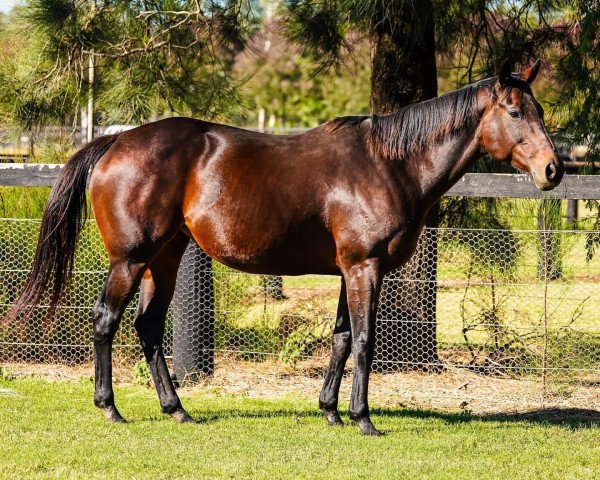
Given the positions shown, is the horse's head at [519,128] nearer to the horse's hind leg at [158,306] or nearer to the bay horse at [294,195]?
the bay horse at [294,195]

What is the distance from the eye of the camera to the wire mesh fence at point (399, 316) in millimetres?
6383

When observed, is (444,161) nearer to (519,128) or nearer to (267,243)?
(519,128)

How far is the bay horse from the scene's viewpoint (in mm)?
4957

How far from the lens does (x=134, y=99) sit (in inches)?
264

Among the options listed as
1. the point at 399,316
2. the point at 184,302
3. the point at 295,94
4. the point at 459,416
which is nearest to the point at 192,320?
the point at 184,302

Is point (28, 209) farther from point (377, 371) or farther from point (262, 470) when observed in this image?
point (262, 470)

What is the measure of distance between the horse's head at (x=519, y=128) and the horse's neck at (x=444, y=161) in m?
0.11

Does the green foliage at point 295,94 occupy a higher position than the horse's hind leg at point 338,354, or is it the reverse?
the green foliage at point 295,94

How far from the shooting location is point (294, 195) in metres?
5.12

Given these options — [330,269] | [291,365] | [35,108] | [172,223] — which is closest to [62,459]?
[172,223]

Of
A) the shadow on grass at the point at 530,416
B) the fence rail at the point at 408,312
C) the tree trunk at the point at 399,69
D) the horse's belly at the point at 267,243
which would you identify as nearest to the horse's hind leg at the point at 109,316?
the horse's belly at the point at 267,243

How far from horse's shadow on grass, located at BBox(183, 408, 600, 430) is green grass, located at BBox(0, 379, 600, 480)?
0.01 m

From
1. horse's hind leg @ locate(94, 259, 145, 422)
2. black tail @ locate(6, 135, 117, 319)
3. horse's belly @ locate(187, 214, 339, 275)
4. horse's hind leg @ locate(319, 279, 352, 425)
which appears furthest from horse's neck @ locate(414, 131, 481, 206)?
black tail @ locate(6, 135, 117, 319)

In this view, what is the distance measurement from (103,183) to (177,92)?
2156 mm
